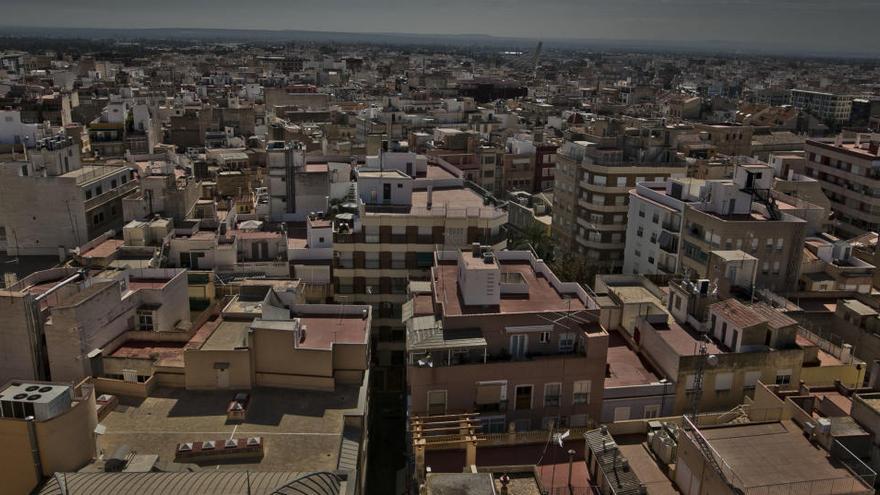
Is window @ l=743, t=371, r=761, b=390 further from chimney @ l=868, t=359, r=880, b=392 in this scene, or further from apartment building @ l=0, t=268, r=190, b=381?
apartment building @ l=0, t=268, r=190, b=381

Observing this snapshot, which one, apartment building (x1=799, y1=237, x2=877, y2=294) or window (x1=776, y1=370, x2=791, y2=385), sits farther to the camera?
apartment building (x1=799, y1=237, x2=877, y2=294)

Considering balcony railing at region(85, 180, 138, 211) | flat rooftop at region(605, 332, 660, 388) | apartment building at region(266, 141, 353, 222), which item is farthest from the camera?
apartment building at region(266, 141, 353, 222)

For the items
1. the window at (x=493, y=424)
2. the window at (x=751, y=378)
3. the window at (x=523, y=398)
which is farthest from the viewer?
the window at (x=751, y=378)

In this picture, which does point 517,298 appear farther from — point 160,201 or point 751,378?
point 160,201

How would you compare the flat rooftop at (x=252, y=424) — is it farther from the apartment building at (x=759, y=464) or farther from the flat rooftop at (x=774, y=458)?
the flat rooftop at (x=774, y=458)

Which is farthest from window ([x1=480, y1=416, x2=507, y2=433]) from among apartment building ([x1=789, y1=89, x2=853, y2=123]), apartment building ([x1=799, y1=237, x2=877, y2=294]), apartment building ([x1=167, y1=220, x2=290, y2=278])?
apartment building ([x1=789, y1=89, x2=853, y2=123])

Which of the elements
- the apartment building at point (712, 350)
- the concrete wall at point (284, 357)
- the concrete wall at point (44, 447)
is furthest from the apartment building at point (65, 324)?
the apartment building at point (712, 350)

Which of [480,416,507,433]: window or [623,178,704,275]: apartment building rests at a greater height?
[623,178,704,275]: apartment building

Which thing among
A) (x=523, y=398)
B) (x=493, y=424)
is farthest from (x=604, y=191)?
(x=493, y=424)
